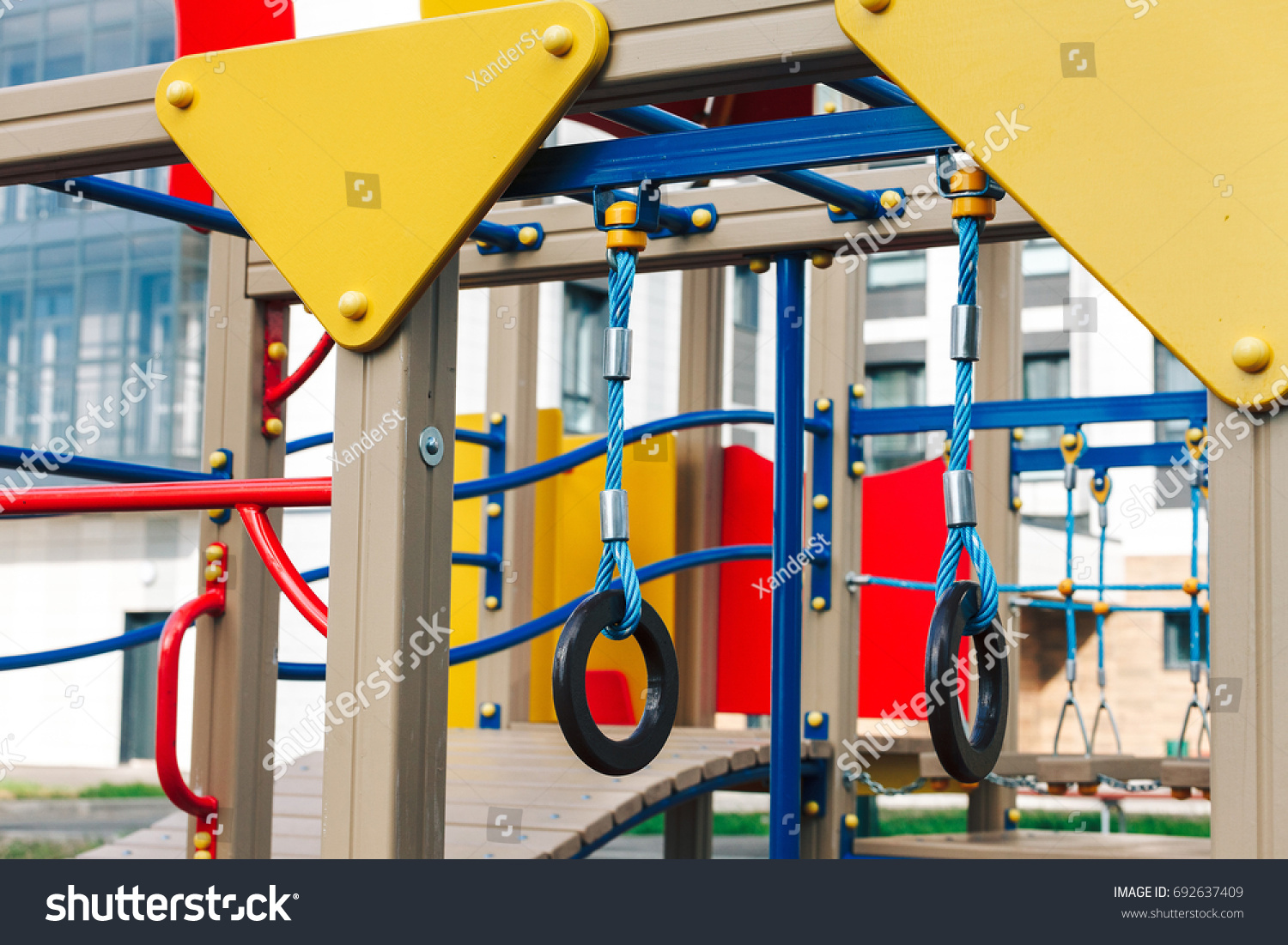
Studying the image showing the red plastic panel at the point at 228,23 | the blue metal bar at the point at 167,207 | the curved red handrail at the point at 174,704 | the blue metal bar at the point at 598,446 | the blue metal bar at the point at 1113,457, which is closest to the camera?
the curved red handrail at the point at 174,704

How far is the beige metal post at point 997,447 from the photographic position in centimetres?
486

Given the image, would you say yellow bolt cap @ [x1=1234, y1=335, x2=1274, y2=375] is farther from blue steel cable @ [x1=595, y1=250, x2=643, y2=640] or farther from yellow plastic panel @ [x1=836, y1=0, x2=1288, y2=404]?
blue steel cable @ [x1=595, y1=250, x2=643, y2=640]

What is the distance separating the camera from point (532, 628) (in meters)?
3.74

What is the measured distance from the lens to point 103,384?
15.6m

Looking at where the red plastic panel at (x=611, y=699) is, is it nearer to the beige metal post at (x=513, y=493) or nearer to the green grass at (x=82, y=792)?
the beige metal post at (x=513, y=493)

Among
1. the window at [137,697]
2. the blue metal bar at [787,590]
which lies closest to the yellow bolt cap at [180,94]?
the blue metal bar at [787,590]

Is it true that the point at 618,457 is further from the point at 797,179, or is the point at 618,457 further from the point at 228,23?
the point at 228,23

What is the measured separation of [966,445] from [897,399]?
53.2 ft

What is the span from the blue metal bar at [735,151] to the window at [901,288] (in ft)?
Answer: 51.5

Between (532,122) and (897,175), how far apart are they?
4.56 feet

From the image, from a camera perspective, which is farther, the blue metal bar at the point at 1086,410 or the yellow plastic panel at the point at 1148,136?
the blue metal bar at the point at 1086,410

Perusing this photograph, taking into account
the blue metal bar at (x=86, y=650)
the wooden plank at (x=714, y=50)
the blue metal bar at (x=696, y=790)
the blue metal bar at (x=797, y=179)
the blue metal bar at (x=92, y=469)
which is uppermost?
the blue metal bar at (x=797, y=179)
